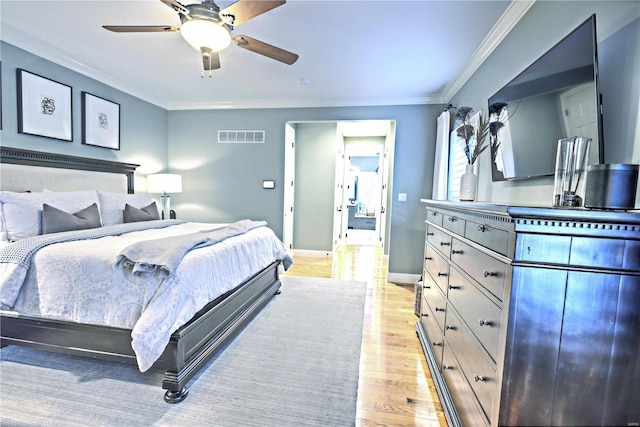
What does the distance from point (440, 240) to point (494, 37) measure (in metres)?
1.84

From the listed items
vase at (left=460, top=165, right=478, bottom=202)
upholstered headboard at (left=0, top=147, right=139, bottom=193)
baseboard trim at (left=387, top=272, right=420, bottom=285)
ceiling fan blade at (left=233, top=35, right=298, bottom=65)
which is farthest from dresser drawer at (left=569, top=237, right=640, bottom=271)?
upholstered headboard at (left=0, top=147, right=139, bottom=193)

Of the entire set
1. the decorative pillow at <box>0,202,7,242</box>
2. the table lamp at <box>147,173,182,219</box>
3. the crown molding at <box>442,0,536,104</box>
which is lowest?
the decorative pillow at <box>0,202,7,242</box>

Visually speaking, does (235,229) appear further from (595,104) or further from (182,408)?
(595,104)

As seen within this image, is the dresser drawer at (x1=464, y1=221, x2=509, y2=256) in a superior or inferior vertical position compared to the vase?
inferior

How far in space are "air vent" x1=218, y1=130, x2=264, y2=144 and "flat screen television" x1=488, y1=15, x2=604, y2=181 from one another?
137 inches

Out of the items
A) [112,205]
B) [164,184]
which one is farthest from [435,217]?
[164,184]

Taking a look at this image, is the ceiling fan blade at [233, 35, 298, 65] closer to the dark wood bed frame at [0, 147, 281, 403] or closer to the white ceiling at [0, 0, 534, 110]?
the white ceiling at [0, 0, 534, 110]

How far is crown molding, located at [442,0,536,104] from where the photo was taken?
6.68 feet

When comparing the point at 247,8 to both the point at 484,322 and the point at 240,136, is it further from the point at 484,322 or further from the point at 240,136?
the point at 240,136

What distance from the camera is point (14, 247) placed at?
1.88 meters

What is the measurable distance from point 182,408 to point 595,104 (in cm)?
258

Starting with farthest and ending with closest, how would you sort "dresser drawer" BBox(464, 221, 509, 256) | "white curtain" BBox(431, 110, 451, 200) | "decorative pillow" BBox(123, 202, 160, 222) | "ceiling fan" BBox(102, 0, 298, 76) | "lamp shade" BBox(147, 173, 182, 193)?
"lamp shade" BBox(147, 173, 182, 193) < "white curtain" BBox(431, 110, 451, 200) < "decorative pillow" BBox(123, 202, 160, 222) < "ceiling fan" BBox(102, 0, 298, 76) < "dresser drawer" BBox(464, 221, 509, 256)

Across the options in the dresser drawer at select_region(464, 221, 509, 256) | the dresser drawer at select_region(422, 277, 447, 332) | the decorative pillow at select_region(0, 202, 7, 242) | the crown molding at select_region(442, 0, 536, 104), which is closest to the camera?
the dresser drawer at select_region(464, 221, 509, 256)

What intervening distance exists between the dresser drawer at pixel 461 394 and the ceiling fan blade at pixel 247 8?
235cm
